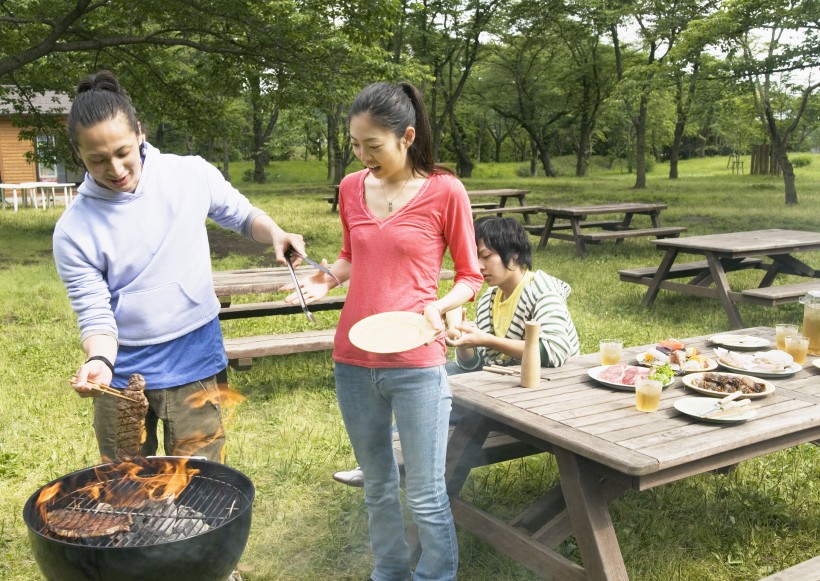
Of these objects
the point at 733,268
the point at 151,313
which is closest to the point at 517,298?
the point at 151,313

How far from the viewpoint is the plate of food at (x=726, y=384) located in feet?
9.33

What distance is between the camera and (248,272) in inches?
246

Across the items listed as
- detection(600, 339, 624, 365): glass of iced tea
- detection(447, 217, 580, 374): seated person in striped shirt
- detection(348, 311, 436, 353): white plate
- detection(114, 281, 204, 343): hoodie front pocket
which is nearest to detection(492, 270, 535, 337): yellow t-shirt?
detection(447, 217, 580, 374): seated person in striped shirt

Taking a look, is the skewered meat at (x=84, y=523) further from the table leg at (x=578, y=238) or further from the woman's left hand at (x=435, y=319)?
the table leg at (x=578, y=238)

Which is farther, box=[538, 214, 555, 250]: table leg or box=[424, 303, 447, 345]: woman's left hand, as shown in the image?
box=[538, 214, 555, 250]: table leg

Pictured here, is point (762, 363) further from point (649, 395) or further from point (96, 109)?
point (96, 109)

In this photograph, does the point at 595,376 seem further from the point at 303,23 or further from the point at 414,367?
the point at 303,23

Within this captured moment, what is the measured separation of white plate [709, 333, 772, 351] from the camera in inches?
139

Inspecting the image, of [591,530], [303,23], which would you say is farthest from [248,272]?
[303,23]

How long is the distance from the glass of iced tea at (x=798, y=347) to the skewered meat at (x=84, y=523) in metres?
2.75

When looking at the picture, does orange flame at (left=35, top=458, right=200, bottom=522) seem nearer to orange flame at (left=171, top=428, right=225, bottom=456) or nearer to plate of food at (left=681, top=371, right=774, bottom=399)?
orange flame at (left=171, top=428, right=225, bottom=456)

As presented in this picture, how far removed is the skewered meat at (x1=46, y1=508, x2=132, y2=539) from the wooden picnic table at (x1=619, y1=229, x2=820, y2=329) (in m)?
5.94

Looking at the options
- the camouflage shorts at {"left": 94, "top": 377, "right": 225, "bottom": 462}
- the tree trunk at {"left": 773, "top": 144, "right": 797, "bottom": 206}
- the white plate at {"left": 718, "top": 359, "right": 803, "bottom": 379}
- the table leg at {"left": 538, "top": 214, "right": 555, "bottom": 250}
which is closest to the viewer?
the camouflage shorts at {"left": 94, "top": 377, "right": 225, "bottom": 462}

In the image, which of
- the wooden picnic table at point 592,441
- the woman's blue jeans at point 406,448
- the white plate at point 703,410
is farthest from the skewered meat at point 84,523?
the white plate at point 703,410
